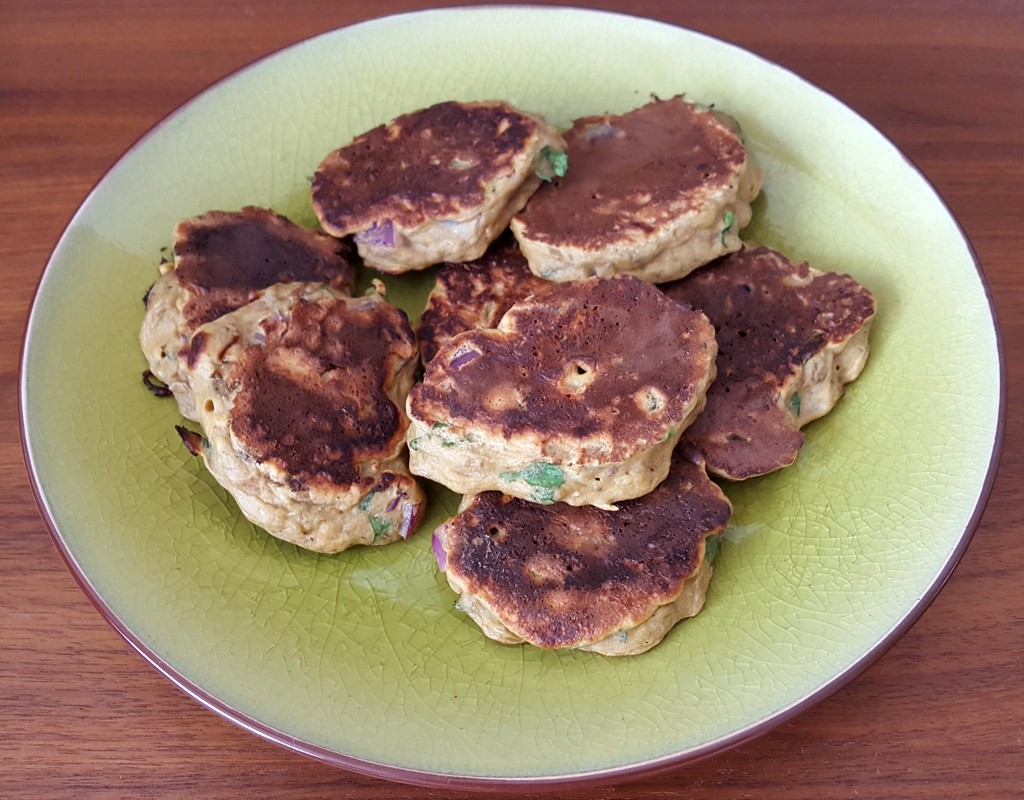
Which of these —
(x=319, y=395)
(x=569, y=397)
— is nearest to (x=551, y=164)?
(x=569, y=397)

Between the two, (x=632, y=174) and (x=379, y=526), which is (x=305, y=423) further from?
(x=632, y=174)

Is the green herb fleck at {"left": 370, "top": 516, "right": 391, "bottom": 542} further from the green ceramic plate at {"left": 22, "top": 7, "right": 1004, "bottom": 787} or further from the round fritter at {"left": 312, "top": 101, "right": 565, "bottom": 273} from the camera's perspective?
the round fritter at {"left": 312, "top": 101, "right": 565, "bottom": 273}

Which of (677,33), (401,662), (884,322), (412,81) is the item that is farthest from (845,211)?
(401,662)

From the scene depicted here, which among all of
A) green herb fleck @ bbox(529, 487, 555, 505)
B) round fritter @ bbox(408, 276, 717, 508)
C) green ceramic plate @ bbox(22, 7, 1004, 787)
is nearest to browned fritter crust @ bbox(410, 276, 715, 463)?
round fritter @ bbox(408, 276, 717, 508)

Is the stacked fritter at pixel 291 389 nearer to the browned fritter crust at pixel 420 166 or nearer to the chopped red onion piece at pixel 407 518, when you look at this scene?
the chopped red onion piece at pixel 407 518

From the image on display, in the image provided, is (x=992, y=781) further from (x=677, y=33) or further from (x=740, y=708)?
(x=677, y=33)

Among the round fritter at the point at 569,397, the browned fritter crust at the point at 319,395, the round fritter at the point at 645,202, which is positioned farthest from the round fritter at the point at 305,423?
the round fritter at the point at 645,202
